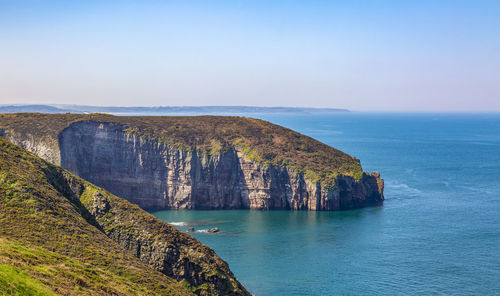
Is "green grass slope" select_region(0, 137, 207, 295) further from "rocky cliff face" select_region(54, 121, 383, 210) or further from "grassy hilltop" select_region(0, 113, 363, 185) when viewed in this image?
"grassy hilltop" select_region(0, 113, 363, 185)

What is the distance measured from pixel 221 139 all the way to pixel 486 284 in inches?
2852

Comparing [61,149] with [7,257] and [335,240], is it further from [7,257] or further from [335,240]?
[7,257]

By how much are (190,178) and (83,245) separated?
73.5m

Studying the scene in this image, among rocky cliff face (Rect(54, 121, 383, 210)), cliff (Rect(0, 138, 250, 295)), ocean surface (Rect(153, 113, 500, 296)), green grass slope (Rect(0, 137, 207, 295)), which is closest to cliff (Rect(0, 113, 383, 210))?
rocky cliff face (Rect(54, 121, 383, 210))

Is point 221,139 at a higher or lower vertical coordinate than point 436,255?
higher

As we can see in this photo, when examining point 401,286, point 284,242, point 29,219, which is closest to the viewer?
point 29,219

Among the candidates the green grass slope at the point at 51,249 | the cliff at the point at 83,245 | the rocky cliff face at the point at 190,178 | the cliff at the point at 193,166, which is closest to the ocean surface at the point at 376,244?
the rocky cliff face at the point at 190,178

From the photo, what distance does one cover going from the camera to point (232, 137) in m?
129

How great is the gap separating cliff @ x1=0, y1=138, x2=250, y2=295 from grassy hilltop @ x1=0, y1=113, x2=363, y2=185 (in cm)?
6363

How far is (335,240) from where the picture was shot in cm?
8988

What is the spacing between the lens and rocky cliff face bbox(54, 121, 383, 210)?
115 m

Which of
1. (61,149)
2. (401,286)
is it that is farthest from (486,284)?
(61,149)

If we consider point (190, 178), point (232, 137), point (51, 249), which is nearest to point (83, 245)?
point (51, 249)

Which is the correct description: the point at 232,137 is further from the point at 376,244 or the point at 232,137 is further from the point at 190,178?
the point at 376,244
